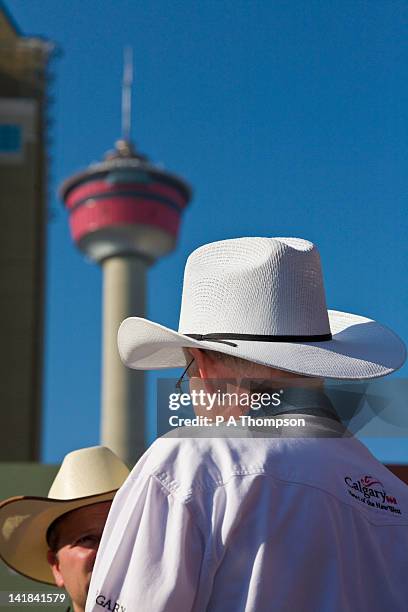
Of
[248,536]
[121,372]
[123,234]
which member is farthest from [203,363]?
[121,372]

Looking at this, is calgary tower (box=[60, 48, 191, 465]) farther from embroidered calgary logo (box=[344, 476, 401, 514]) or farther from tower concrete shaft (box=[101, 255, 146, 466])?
embroidered calgary logo (box=[344, 476, 401, 514])

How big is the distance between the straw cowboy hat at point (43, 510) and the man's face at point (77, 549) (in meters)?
0.02

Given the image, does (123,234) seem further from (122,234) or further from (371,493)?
(371,493)

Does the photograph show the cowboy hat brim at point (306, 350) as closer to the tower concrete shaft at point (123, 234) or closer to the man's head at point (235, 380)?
the man's head at point (235, 380)

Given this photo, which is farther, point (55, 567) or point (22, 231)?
point (22, 231)

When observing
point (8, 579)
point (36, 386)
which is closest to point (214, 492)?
point (8, 579)

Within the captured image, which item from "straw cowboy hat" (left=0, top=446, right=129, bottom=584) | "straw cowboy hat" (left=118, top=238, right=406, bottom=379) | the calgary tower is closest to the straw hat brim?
"straw cowboy hat" (left=0, top=446, right=129, bottom=584)

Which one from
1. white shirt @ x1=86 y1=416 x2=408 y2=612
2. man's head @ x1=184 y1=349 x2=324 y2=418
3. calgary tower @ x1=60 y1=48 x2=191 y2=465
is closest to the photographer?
white shirt @ x1=86 y1=416 x2=408 y2=612

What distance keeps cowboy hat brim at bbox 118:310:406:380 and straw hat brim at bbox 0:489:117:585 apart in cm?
71

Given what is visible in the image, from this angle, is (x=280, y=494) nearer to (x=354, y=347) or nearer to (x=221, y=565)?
(x=221, y=565)

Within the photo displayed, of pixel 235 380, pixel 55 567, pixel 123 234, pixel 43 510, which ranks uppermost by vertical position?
pixel 123 234

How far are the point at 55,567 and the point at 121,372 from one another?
135 feet

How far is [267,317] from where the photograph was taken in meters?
1.29

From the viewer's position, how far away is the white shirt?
1.09 m
